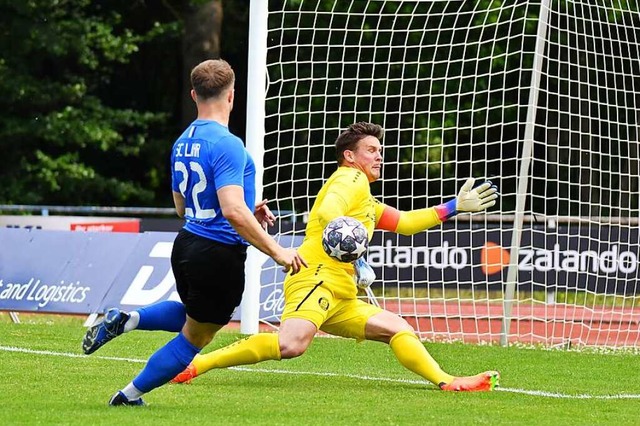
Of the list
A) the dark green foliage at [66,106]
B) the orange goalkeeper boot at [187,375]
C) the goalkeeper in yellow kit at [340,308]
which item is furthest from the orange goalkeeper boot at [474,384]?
the dark green foliage at [66,106]

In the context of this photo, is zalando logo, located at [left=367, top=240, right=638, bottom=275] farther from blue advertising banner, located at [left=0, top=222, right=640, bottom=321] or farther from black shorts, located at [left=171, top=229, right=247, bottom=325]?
black shorts, located at [left=171, top=229, right=247, bottom=325]

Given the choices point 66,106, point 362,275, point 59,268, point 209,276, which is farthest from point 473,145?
point 66,106

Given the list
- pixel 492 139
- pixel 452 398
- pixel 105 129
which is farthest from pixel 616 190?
pixel 105 129

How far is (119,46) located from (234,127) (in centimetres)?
368

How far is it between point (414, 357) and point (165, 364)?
192 centimetres

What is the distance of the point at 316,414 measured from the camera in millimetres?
7113

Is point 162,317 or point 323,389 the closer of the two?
point 162,317

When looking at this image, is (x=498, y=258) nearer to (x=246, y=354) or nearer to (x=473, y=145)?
(x=473, y=145)

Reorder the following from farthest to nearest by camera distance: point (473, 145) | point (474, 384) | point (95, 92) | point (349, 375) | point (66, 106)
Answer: point (95, 92) < point (66, 106) < point (473, 145) < point (349, 375) < point (474, 384)

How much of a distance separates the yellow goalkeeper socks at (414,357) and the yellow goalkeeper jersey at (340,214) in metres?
0.44

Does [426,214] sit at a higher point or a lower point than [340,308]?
higher

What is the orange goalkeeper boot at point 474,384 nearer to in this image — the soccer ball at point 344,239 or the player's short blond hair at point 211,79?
the soccer ball at point 344,239

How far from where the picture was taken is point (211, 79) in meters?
6.86

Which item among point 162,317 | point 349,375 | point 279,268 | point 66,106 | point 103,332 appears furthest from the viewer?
point 66,106
